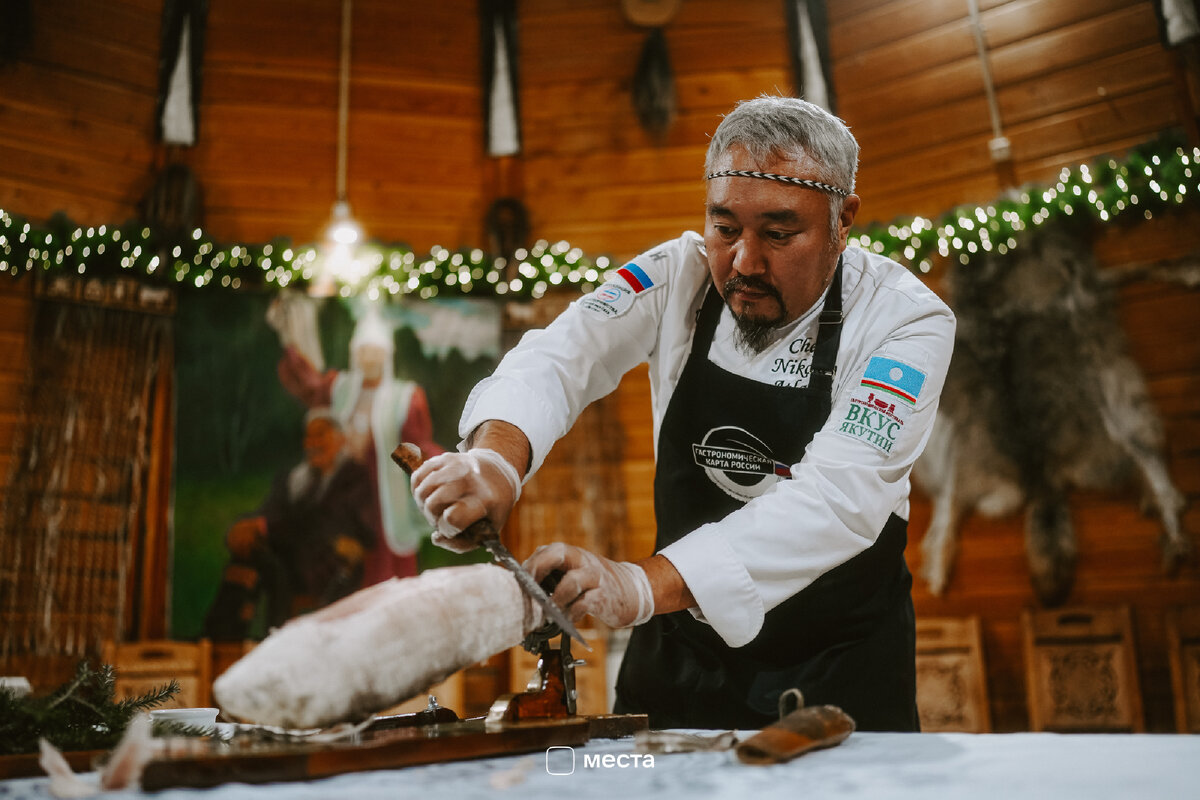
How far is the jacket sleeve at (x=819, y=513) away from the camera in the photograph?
1374 millimetres

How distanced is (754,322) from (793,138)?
0.38 m

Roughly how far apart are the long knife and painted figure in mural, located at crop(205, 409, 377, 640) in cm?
361

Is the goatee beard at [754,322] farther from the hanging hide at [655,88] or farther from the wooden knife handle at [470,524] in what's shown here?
the hanging hide at [655,88]

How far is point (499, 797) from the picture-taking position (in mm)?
767

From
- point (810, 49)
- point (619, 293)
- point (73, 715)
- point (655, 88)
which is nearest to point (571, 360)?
point (619, 293)

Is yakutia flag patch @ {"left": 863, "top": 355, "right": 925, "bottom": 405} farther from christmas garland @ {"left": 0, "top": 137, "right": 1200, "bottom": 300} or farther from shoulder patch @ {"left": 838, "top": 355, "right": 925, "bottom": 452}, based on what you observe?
christmas garland @ {"left": 0, "top": 137, "right": 1200, "bottom": 300}

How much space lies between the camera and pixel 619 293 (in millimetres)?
1891

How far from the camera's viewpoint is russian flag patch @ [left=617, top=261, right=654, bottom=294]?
75.4 inches

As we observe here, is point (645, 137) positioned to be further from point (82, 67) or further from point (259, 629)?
point (259, 629)

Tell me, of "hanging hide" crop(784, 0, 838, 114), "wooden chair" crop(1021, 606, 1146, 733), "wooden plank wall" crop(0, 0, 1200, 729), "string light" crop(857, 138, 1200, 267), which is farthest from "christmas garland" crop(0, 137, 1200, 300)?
"wooden chair" crop(1021, 606, 1146, 733)

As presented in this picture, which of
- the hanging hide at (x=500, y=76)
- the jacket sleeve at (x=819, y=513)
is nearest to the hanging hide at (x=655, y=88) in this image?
the hanging hide at (x=500, y=76)

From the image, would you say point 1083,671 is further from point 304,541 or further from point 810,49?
point 304,541

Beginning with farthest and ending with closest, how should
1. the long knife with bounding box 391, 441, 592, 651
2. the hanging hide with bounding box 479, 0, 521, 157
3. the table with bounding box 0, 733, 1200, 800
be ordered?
the hanging hide with bounding box 479, 0, 521, 157 < the long knife with bounding box 391, 441, 592, 651 < the table with bounding box 0, 733, 1200, 800

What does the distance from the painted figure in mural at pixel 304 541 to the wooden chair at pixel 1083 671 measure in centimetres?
354
